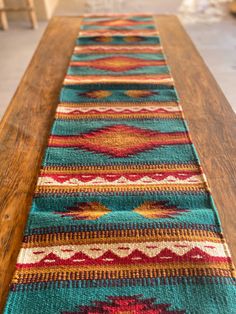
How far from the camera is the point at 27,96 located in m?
1.89

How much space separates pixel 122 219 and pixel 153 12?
2371 millimetres

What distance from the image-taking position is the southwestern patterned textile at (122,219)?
99cm

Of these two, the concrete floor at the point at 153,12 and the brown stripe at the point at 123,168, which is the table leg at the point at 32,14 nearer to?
the concrete floor at the point at 153,12

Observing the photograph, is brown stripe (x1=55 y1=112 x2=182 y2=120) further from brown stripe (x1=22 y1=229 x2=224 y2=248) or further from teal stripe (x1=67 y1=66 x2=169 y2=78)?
brown stripe (x1=22 y1=229 x2=224 y2=248)

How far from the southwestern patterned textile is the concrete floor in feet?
1.24

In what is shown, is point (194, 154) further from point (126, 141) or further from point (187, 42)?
point (187, 42)

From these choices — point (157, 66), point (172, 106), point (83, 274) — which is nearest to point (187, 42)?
point (157, 66)

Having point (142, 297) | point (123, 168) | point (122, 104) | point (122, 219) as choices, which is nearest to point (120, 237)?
point (122, 219)

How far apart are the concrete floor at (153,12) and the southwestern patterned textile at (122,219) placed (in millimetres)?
377

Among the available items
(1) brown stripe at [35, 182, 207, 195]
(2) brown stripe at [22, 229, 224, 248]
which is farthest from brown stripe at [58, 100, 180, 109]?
(2) brown stripe at [22, 229, 224, 248]

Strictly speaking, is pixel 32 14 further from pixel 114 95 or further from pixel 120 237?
pixel 120 237

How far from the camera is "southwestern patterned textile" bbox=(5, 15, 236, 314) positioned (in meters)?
0.99

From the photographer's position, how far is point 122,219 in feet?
3.84

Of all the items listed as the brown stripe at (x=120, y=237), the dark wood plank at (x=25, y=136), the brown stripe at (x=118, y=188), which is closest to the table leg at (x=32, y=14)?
the dark wood plank at (x=25, y=136)
